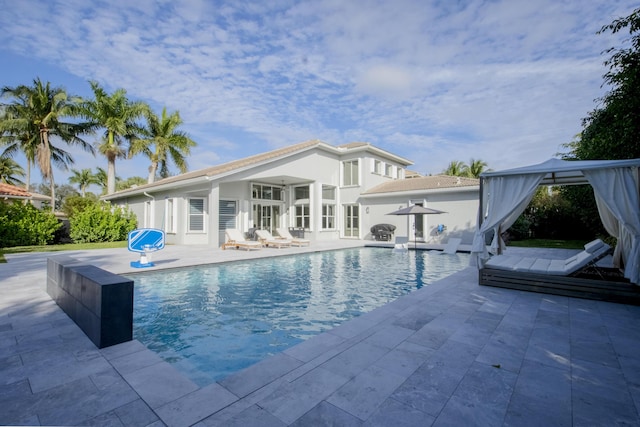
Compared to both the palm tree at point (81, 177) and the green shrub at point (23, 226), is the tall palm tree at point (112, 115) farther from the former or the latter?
the palm tree at point (81, 177)

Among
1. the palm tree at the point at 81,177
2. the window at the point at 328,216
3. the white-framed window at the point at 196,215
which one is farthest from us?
the palm tree at the point at 81,177

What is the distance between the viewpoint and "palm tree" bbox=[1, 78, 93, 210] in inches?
902

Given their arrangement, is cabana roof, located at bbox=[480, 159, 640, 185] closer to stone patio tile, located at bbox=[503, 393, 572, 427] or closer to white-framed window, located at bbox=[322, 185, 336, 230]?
stone patio tile, located at bbox=[503, 393, 572, 427]

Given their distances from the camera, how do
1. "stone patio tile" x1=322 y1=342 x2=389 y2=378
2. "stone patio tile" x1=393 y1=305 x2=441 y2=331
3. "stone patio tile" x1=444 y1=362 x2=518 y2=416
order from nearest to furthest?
"stone patio tile" x1=444 y1=362 x2=518 y2=416, "stone patio tile" x1=322 y1=342 x2=389 y2=378, "stone patio tile" x1=393 y1=305 x2=441 y2=331

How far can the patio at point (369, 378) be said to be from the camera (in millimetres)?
2332

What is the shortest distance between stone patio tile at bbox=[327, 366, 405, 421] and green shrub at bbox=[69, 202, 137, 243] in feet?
68.2

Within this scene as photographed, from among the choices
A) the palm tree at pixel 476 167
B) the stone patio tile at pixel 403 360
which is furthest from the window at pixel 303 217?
the palm tree at pixel 476 167

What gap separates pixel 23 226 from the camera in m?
15.7

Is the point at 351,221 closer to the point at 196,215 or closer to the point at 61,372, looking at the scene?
the point at 196,215

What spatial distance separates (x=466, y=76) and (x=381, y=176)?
32.4ft

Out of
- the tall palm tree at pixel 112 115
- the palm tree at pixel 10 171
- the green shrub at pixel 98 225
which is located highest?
the tall palm tree at pixel 112 115

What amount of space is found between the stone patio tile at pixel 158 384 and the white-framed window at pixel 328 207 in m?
17.3

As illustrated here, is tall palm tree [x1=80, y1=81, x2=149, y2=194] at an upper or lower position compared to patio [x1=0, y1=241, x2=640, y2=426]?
upper

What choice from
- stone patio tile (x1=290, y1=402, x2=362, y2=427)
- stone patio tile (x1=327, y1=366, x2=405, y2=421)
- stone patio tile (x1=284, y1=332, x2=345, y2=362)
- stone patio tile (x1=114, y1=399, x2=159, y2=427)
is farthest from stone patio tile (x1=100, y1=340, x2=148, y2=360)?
stone patio tile (x1=327, y1=366, x2=405, y2=421)
